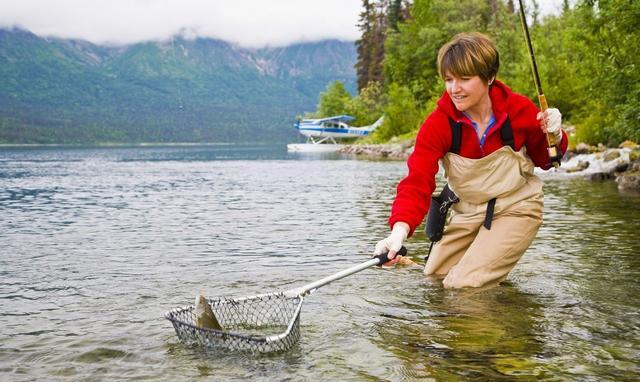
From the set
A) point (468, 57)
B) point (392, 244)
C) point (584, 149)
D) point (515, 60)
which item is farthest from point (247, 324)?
point (515, 60)

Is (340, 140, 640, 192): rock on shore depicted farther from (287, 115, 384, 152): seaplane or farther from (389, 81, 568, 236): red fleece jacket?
(287, 115, 384, 152): seaplane

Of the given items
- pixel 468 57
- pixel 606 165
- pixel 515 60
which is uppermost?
pixel 515 60

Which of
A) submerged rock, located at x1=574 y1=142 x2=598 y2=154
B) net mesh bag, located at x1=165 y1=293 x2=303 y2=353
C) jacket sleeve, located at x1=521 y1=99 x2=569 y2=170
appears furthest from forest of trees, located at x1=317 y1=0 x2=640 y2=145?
net mesh bag, located at x1=165 y1=293 x2=303 y2=353

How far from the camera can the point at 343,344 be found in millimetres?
5676

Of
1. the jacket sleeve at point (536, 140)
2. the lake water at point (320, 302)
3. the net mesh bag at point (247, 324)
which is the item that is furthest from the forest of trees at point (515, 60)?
the net mesh bag at point (247, 324)

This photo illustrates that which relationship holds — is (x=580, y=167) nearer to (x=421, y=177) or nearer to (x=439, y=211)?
(x=439, y=211)

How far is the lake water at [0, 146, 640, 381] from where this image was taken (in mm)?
5105

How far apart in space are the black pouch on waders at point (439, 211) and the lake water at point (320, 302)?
2.08 ft

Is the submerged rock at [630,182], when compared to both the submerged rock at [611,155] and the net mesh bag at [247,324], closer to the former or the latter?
the submerged rock at [611,155]

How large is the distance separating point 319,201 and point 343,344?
1560 cm

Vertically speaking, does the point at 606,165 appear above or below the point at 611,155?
below

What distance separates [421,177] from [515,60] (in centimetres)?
5726

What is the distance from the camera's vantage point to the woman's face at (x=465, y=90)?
5723 millimetres

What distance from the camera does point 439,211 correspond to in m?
6.84
